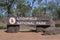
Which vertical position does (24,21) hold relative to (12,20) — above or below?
below

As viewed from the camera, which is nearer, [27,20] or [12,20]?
[12,20]

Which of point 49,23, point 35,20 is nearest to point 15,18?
point 35,20

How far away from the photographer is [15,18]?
28578 millimetres

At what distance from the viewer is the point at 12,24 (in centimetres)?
2855

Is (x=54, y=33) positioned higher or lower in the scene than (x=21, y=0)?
lower

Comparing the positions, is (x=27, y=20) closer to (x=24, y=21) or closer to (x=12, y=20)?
(x=24, y=21)

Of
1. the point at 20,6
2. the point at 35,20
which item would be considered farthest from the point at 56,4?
the point at 35,20

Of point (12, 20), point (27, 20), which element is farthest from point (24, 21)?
point (12, 20)

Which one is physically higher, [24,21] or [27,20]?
[27,20]

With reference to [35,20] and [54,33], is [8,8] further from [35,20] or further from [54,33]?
[54,33]

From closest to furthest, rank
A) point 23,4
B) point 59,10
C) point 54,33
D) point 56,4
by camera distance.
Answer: point 54,33 → point 23,4 → point 59,10 → point 56,4

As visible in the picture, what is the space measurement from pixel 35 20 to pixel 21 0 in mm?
16086

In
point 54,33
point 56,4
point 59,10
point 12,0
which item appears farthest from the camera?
point 56,4

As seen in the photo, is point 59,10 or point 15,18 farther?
point 59,10
